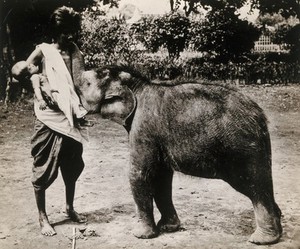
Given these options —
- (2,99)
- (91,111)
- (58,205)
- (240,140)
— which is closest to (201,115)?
(240,140)

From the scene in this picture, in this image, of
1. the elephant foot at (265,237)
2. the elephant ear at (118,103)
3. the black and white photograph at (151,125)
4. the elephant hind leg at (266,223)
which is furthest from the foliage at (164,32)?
the elephant foot at (265,237)

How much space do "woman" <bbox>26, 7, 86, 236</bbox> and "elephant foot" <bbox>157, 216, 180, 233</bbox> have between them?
68 cm

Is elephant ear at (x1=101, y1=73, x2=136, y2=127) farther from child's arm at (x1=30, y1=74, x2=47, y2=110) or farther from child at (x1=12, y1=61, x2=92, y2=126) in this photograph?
child's arm at (x1=30, y1=74, x2=47, y2=110)

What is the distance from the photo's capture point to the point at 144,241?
3.15 meters

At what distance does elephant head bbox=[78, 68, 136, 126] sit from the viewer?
3.06 m

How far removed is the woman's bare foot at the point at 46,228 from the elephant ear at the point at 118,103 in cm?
78

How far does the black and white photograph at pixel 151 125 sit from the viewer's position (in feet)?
9.77

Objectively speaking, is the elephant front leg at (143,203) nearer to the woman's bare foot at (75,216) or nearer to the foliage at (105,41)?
the woman's bare foot at (75,216)

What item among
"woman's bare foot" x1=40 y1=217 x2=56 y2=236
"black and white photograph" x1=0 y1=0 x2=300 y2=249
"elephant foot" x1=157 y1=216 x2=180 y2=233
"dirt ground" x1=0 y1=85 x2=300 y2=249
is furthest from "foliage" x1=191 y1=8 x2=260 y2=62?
"woman's bare foot" x1=40 y1=217 x2=56 y2=236

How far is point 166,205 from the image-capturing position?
3264 millimetres

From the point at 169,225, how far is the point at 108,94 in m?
0.92

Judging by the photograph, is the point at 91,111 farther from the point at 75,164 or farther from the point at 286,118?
the point at 286,118

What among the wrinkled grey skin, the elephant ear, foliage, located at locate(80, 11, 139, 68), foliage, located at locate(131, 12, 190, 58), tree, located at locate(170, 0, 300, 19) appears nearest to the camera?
the wrinkled grey skin

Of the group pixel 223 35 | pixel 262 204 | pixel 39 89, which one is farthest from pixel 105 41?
pixel 262 204
